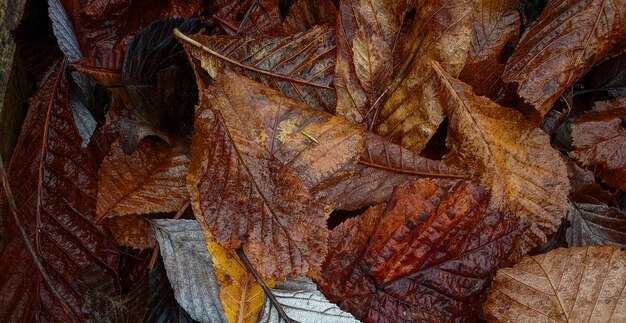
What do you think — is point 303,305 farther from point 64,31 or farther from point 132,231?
point 64,31

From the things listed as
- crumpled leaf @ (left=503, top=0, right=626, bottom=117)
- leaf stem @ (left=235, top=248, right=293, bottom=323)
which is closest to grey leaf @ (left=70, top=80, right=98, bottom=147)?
leaf stem @ (left=235, top=248, right=293, bottom=323)

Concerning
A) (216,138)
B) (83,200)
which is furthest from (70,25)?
(216,138)

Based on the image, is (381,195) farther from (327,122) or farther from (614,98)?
(614,98)

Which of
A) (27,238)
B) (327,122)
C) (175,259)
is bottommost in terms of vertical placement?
(175,259)

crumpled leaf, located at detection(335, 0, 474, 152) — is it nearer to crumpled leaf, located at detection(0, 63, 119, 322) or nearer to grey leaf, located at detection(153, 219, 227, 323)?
grey leaf, located at detection(153, 219, 227, 323)

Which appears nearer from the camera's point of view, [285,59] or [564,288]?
[564,288]

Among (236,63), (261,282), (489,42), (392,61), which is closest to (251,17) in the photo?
(236,63)
